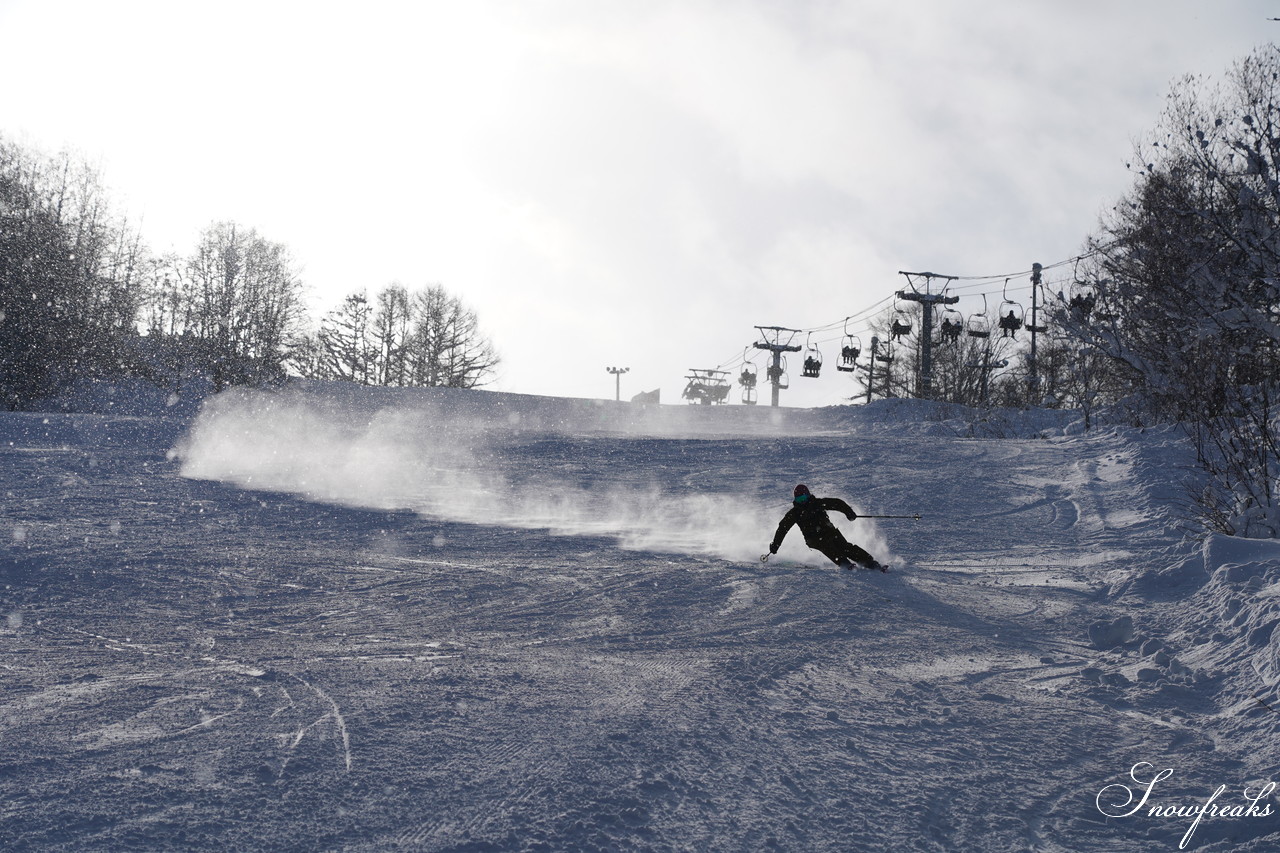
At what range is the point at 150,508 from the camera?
13.0 metres

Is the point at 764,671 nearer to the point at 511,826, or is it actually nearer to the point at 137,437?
the point at 511,826

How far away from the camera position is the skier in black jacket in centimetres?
996

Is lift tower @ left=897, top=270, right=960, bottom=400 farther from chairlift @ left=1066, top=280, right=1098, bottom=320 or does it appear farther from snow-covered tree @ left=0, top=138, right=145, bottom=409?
snow-covered tree @ left=0, top=138, right=145, bottom=409

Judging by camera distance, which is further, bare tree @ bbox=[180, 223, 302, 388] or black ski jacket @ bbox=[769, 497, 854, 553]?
bare tree @ bbox=[180, 223, 302, 388]

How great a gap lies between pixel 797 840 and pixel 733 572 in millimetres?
6475

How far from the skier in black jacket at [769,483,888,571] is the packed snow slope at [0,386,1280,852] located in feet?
1.17

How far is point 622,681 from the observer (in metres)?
5.33

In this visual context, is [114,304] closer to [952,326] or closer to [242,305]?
[242,305]

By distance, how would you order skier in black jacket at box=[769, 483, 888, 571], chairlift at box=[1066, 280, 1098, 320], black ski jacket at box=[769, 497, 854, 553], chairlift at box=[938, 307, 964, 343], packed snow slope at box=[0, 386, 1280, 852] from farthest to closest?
chairlift at box=[938, 307, 964, 343] < chairlift at box=[1066, 280, 1098, 320] < black ski jacket at box=[769, 497, 854, 553] < skier in black jacket at box=[769, 483, 888, 571] < packed snow slope at box=[0, 386, 1280, 852]

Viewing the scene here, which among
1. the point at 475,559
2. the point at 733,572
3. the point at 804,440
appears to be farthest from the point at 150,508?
the point at 804,440

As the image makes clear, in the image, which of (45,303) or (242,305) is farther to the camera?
(242,305)

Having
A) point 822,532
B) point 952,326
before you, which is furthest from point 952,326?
point 822,532

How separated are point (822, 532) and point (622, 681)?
540 cm

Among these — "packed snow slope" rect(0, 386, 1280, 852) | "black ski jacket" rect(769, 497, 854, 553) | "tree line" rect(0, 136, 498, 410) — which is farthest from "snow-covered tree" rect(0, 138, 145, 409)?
"black ski jacket" rect(769, 497, 854, 553)
